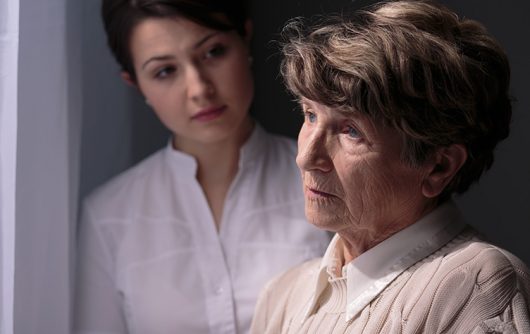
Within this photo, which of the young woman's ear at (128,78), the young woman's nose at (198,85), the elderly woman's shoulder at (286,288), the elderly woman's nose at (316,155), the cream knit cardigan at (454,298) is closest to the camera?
the cream knit cardigan at (454,298)

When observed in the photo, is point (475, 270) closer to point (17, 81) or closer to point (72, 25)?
point (17, 81)

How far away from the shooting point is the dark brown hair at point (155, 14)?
1.80 m

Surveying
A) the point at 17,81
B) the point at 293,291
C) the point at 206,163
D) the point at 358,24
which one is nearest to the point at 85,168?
the point at 206,163

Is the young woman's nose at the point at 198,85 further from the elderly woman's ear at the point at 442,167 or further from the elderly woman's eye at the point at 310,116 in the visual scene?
the elderly woman's ear at the point at 442,167

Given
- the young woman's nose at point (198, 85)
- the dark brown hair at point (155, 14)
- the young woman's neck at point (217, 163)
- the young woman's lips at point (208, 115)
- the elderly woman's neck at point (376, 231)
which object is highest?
the dark brown hair at point (155, 14)

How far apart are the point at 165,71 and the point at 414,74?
760 mm

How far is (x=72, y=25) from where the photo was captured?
181 centimetres

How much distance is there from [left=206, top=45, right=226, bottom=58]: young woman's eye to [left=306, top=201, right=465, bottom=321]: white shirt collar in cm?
65

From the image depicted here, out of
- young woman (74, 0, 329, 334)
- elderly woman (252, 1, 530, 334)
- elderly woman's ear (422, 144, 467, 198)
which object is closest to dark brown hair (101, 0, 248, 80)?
young woman (74, 0, 329, 334)

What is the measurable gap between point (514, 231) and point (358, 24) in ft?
2.67

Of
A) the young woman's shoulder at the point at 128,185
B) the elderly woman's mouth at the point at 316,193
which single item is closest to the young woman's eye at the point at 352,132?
the elderly woman's mouth at the point at 316,193

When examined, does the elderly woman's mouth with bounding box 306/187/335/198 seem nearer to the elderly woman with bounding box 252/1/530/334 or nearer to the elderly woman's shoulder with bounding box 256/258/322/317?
the elderly woman with bounding box 252/1/530/334

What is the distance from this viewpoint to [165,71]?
6.08 feet

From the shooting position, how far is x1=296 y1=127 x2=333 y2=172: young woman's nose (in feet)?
4.33
